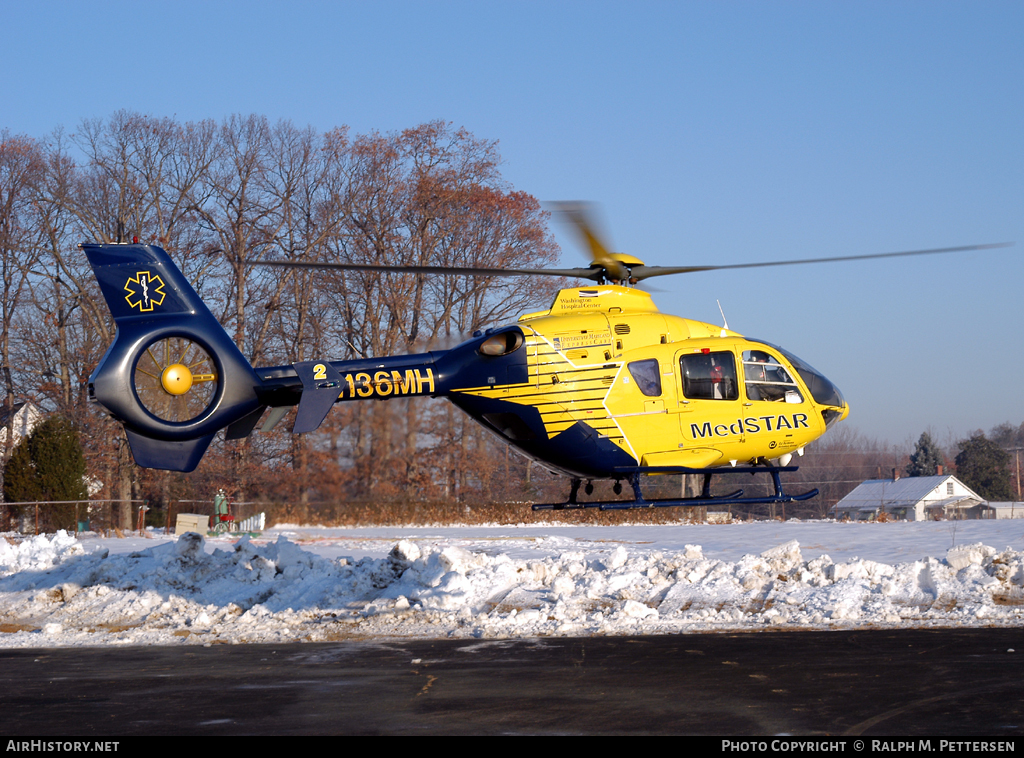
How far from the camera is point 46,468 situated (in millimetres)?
35375

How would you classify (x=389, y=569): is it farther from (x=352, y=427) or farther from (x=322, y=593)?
(x=352, y=427)

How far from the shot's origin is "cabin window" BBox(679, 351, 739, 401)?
12820 mm

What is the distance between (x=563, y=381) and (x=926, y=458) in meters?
69.8

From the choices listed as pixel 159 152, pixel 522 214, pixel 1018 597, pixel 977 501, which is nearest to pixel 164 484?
pixel 159 152

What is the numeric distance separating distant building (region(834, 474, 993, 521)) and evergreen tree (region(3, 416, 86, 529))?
1654 inches

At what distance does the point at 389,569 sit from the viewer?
19.7 metres

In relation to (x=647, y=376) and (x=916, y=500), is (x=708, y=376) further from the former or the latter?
(x=916, y=500)

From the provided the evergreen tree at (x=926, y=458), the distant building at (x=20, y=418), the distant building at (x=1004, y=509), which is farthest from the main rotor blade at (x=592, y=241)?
the evergreen tree at (x=926, y=458)

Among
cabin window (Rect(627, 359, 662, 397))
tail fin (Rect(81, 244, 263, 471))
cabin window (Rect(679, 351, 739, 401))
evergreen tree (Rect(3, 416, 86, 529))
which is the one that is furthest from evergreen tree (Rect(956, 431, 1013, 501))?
tail fin (Rect(81, 244, 263, 471))

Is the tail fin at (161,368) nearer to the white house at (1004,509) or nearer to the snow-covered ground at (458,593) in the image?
the snow-covered ground at (458,593)

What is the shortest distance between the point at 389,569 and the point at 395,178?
21.9m

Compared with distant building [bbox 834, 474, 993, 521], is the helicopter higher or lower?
higher

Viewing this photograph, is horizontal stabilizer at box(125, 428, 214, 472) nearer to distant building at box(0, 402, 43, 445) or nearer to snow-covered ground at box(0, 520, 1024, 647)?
snow-covered ground at box(0, 520, 1024, 647)

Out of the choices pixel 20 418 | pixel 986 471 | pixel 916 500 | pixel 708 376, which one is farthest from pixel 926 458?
pixel 708 376
